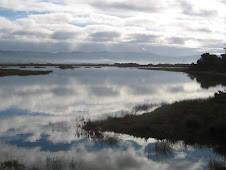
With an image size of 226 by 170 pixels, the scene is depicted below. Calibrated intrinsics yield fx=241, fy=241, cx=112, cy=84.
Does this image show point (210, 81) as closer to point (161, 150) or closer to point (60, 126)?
point (60, 126)

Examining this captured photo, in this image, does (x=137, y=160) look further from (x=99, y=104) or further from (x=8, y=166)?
(x=99, y=104)

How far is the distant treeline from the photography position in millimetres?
122656

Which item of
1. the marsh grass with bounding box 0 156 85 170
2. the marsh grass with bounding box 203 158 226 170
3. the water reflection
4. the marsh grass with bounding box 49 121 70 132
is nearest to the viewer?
the marsh grass with bounding box 0 156 85 170

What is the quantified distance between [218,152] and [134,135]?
24.3ft

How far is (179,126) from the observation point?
952 inches

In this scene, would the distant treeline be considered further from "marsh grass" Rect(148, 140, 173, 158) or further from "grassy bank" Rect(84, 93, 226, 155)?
"marsh grass" Rect(148, 140, 173, 158)

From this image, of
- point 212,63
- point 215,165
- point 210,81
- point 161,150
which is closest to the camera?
point 215,165

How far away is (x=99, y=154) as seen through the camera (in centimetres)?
1912

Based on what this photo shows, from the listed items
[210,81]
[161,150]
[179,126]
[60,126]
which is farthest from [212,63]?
[161,150]

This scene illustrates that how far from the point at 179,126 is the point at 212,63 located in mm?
123454

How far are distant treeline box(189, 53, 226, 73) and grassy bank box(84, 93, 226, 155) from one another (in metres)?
104

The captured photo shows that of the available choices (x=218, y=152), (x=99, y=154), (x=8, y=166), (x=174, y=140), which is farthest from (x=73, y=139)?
(x=218, y=152)

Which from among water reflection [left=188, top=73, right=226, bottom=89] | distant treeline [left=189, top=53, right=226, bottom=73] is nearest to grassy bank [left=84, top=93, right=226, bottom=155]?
water reflection [left=188, top=73, right=226, bottom=89]

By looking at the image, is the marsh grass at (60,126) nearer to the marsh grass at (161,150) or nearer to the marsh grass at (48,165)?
the marsh grass at (48,165)
